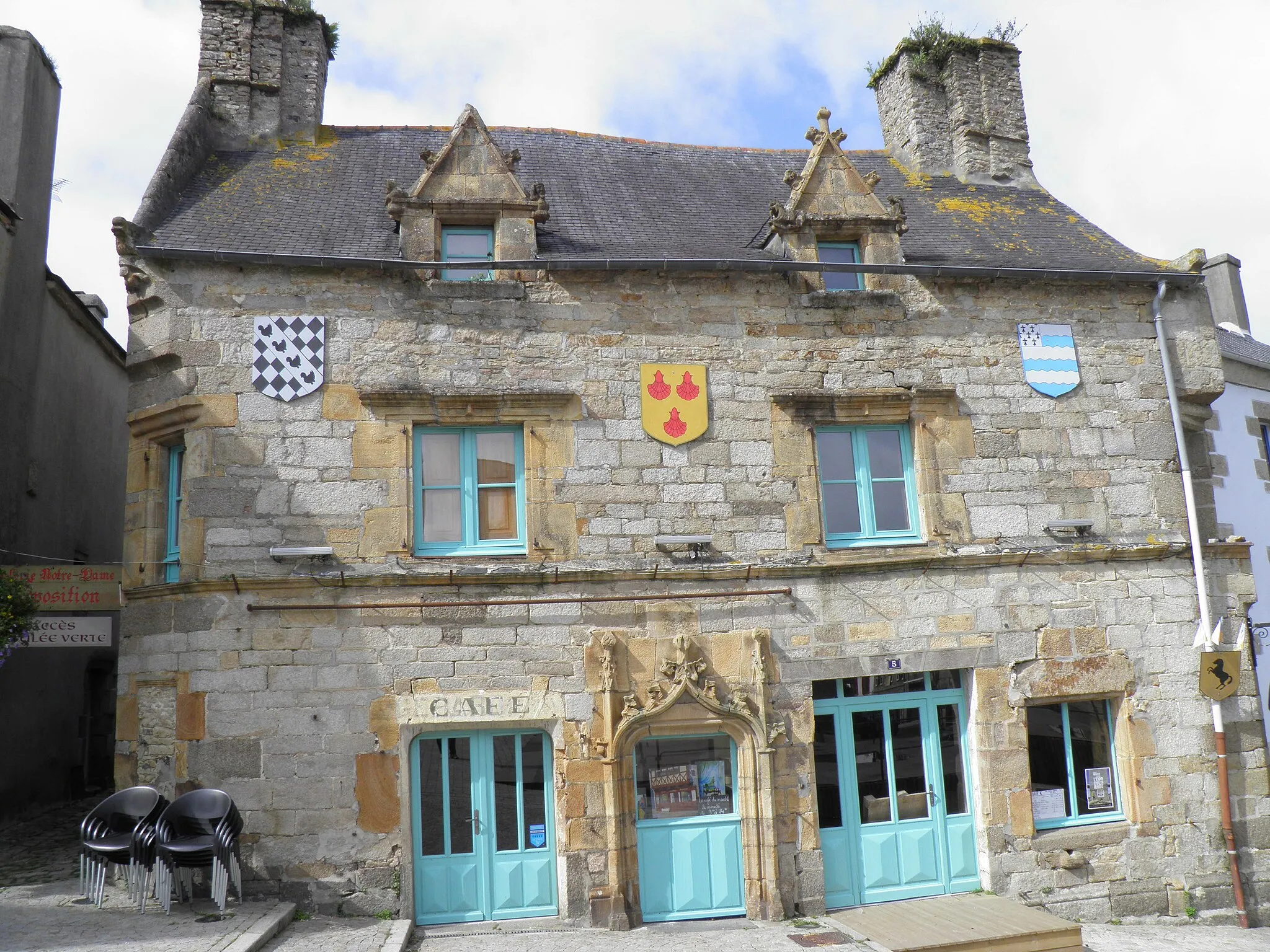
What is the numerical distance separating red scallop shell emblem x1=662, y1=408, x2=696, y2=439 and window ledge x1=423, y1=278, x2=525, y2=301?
1715mm

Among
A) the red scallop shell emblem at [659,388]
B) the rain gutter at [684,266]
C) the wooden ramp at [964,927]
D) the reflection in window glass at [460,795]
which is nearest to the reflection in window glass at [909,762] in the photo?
the wooden ramp at [964,927]

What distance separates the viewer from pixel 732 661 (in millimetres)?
8148

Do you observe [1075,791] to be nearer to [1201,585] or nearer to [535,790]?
[1201,585]

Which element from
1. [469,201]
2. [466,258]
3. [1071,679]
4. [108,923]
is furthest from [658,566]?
[108,923]

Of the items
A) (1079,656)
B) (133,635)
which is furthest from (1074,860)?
(133,635)

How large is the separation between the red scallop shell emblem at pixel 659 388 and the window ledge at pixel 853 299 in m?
1.54

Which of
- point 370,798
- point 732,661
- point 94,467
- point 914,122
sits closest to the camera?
point 370,798

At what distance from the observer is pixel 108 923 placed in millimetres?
6539

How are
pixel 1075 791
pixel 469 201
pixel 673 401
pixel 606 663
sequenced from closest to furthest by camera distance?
pixel 606 663 → pixel 673 401 → pixel 1075 791 → pixel 469 201

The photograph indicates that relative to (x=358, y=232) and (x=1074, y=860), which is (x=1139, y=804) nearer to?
(x=1074, y=860)

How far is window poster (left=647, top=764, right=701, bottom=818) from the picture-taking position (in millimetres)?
8039

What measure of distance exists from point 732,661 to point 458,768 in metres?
2.44

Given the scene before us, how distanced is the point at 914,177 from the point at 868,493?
476 centimetres

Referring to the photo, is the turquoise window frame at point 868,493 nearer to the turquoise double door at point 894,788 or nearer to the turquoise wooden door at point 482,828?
the turquoise double door at point 894,788
